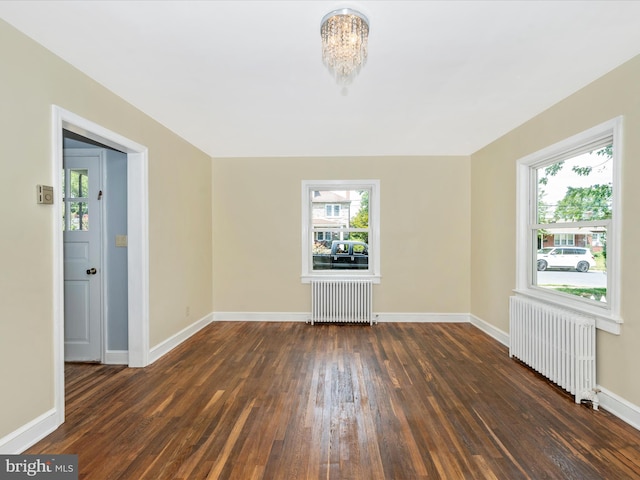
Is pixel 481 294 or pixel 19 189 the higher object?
pixel 19 189

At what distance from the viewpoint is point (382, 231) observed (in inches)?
182

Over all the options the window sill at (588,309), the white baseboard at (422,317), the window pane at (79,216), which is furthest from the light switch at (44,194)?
the window sill at (588,309)

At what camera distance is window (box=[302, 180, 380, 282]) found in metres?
4.72

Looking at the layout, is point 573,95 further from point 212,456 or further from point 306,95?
point 212,456

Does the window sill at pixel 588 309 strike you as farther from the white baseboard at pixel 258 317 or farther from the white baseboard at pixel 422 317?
the white baseboard at pixel 258 317

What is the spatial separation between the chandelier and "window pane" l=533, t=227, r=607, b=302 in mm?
2482

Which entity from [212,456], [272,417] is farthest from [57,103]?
[272,417]

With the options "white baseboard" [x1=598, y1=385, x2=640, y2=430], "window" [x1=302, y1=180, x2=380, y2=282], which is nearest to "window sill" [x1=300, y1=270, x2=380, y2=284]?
"window" [x1=302, y1=180, x2=380, y2=282]

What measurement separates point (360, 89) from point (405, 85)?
38 cm

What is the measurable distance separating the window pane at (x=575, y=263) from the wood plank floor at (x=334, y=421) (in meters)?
0.91

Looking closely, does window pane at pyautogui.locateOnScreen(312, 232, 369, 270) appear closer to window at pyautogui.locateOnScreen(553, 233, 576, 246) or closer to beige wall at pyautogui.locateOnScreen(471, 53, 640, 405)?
beige wall at pyautogui.locateOnScreen(471, 53, 640, 405)

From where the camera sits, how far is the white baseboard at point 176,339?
3.20 metres

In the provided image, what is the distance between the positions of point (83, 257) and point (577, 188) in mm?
4968

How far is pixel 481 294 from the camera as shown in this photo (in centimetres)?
425
